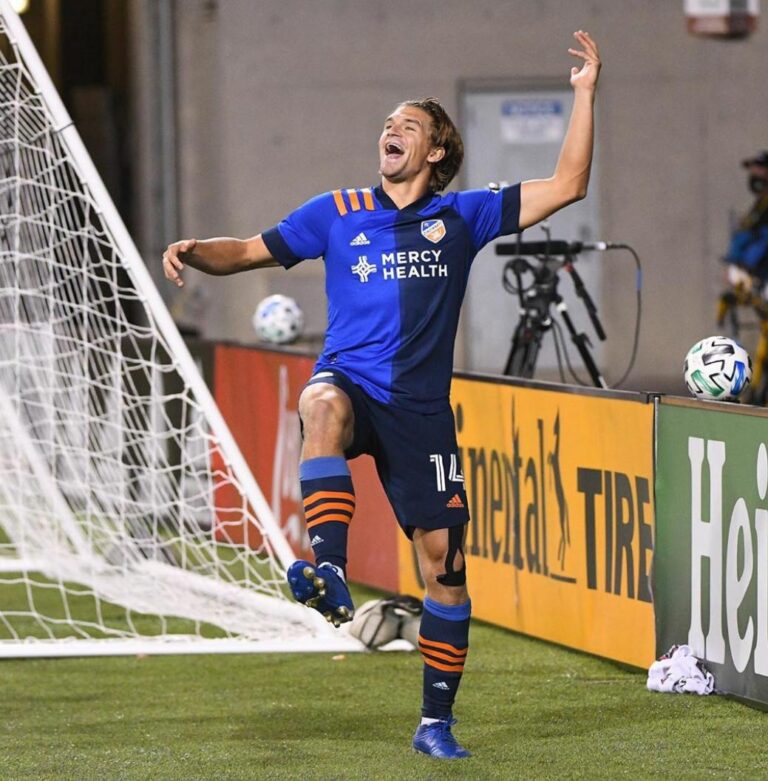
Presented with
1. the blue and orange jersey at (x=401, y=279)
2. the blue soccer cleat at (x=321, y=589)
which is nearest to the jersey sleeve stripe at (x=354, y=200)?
the blue and orange jersey at (x=401, y=279)

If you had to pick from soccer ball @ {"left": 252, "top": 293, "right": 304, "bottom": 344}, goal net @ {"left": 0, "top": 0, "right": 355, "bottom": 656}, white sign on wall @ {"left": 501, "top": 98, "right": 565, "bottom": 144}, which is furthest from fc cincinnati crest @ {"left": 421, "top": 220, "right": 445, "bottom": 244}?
white sign on wall @ {"left": 501, "top": 98, "right": 565, "bottom": 144}

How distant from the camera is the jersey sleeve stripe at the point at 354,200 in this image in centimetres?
522

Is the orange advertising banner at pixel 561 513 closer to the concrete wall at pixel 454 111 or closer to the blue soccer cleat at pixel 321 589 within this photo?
the blue soccer cleat at pixel 321 589

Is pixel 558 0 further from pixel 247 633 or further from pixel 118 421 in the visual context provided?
pixel 247 633

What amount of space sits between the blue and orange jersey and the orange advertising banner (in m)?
1.51

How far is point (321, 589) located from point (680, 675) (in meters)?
1.93

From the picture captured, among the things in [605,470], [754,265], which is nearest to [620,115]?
[754,265]

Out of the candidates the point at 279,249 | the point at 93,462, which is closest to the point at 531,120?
the point at 93,462

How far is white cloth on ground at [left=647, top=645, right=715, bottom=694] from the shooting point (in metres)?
6.05

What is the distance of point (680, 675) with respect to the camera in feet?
20.0

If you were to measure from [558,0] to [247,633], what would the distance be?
11.6 m

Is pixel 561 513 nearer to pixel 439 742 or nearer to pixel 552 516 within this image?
pixel 552 516

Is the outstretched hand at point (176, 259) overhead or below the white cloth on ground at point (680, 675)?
overhead

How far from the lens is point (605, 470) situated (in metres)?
6.73
